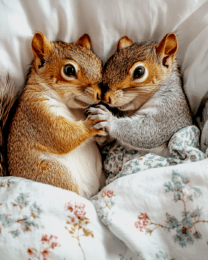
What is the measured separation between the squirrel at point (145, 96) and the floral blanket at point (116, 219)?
9.7 inches

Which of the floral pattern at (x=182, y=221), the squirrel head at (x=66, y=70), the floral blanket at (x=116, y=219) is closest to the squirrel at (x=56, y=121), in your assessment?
the squirrel head at (x=66, y=70)

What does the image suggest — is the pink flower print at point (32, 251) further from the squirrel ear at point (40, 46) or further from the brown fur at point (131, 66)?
the squirrel ear at point (40, 46)

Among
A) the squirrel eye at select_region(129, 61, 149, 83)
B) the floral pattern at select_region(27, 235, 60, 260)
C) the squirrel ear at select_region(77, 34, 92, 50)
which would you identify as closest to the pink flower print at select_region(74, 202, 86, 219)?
the floral pattern at select_region(27, 235, 60, 260)

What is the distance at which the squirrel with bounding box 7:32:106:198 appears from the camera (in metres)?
0.94

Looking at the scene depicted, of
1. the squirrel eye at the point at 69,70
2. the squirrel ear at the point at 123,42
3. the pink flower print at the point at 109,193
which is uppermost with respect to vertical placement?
the squirrel ear at the point at 123,42

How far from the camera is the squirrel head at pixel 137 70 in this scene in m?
1.04

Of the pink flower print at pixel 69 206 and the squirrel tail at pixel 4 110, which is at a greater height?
the squirrel tail at pixel 4 110

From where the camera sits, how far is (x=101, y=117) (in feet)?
3.46

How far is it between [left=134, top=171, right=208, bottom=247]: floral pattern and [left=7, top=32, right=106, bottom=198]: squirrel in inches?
12.6

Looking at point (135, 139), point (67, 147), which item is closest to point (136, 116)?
point (135, 139)

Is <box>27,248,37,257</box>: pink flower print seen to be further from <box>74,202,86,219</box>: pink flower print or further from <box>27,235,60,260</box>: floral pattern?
<box>74,202,86,219</box>: pink flower print

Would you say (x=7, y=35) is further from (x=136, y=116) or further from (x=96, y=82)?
(x=136, y=116)

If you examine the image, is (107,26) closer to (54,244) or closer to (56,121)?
(56,121)

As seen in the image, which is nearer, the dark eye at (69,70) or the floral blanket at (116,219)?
the floral blanket at (116,219)
